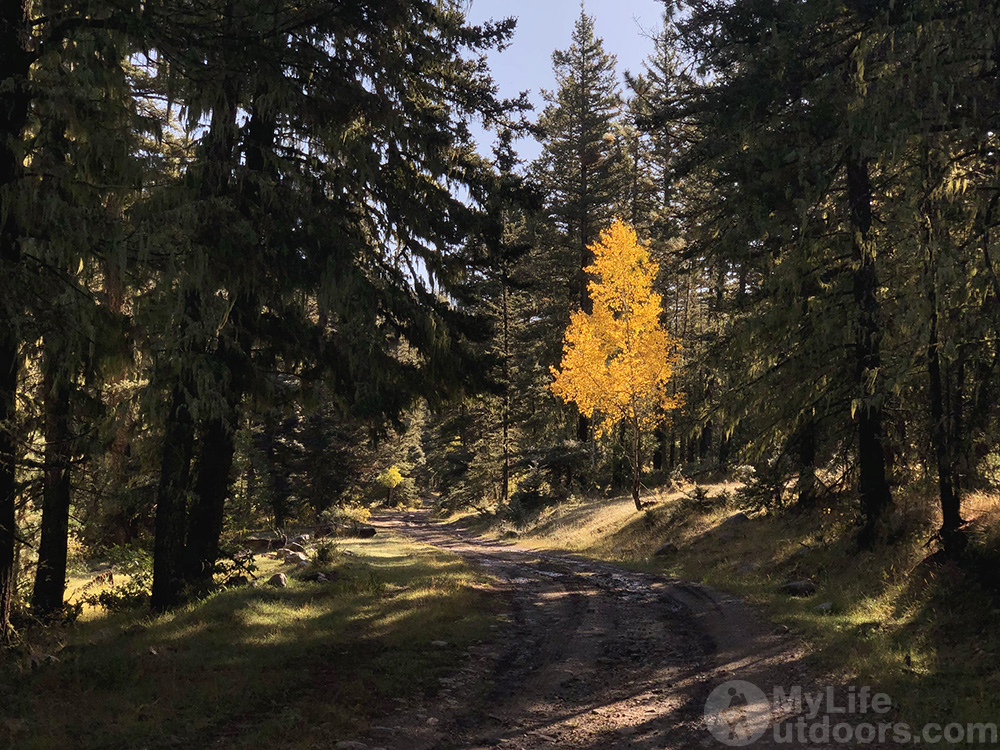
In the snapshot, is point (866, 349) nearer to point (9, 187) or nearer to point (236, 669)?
point (236, 669)

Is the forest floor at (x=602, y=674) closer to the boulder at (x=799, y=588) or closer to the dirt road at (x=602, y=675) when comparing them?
the dirt road at (x=602, y=675)

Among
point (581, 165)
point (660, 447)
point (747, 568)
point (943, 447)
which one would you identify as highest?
point (581, 165)

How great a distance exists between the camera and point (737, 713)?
667 cm

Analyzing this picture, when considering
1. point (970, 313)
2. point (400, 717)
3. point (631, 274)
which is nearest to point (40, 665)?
point (400, 717)

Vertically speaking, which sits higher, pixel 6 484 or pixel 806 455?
pixel 6 484

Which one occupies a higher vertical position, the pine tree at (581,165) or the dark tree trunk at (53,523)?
the pine tree at (581,165)

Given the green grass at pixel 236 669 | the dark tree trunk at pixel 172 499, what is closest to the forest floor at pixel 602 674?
the green grass at pixel 236 669

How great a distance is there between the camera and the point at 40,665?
732 centimetres

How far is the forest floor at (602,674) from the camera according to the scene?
622cm

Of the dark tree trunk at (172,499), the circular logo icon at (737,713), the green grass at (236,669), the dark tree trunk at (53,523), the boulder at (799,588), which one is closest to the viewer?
the green grass at (236,669)

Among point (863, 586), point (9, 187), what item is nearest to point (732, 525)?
point (863, 586)

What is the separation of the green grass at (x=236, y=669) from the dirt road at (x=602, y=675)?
56 centimetres

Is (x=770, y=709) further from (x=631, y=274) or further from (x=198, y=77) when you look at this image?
(x=631, y=274)

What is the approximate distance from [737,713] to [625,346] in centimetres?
1817
